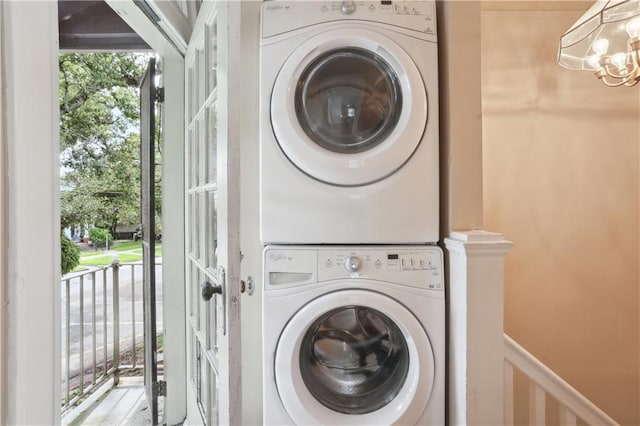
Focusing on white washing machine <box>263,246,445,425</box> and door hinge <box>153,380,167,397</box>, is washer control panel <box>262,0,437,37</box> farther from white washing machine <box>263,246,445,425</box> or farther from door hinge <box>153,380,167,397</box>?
door hinge <box>153,380,167,397</box>

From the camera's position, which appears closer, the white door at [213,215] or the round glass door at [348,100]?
the white door at [213,215]

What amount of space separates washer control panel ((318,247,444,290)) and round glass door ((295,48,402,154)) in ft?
1.29

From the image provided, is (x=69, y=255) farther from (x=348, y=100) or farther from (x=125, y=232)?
(x=348, y=100)

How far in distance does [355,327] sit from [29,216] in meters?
1.07

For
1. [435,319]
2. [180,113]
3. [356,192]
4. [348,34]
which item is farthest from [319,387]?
[180,113]

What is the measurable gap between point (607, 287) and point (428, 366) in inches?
67.1

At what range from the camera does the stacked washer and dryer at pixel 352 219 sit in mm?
1173

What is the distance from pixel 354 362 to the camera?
1299mm

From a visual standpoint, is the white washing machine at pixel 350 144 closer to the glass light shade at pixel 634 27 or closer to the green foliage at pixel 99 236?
the glass light shade at pixel 634 27

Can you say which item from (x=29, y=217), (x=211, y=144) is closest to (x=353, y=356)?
(x=211, y=144)

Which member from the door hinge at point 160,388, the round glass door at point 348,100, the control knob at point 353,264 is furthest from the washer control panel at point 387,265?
the door hinge at point 160,388

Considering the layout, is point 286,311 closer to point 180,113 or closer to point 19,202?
point 19,202

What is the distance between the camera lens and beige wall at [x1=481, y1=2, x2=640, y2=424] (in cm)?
202

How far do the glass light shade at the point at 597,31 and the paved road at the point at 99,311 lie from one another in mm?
2398
